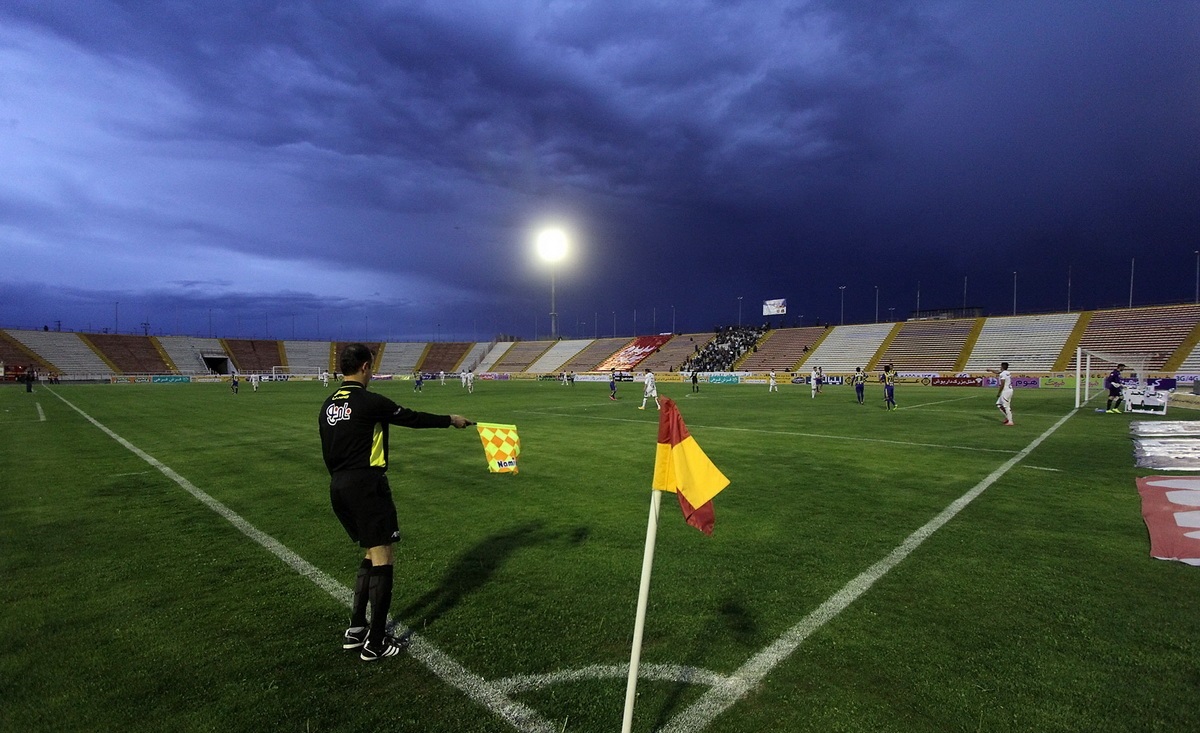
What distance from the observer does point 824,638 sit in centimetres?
420

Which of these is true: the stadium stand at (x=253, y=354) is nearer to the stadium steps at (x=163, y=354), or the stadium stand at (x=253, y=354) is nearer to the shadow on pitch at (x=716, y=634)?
the stadium steps at (x=163, y=354)

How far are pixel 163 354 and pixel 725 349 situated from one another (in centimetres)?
8060

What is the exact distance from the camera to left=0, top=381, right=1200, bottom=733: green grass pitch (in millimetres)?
3412

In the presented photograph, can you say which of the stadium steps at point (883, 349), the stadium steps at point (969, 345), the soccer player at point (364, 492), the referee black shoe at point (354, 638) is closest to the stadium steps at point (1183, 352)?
the stadium steps at point (969, 345)

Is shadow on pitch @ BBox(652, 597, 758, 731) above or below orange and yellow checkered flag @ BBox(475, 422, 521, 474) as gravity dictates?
below

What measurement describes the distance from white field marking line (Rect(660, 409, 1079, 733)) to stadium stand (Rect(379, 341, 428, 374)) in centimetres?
9957

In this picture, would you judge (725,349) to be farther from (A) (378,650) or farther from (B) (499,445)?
(A) (378,650)

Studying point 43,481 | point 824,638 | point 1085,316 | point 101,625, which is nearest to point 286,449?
point 43,481

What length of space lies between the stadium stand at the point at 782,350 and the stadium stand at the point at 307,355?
70.3m

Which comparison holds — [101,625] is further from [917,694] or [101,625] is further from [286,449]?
[286,449]

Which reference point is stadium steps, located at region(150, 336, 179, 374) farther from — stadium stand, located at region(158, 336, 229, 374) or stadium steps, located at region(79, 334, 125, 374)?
stadium steps, located at region(79, 334, 125, 374)

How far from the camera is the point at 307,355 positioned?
323 ft

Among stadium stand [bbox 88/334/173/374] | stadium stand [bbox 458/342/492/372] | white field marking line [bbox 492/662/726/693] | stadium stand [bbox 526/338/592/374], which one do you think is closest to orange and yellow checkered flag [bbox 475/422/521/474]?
white field marking line [bbox 492/662/726/693]

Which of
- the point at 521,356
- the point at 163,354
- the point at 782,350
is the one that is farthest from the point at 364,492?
the point at 163,354
